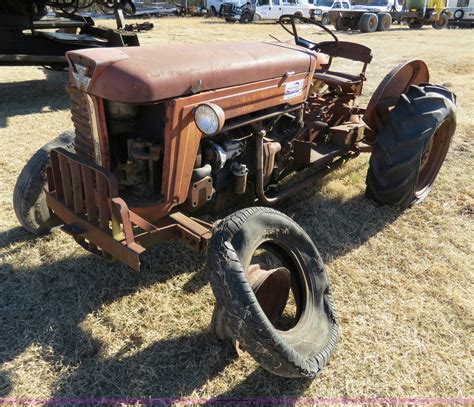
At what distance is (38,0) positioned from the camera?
23.2 ft

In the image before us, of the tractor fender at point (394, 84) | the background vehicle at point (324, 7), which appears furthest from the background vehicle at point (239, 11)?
the tractor fender at point (394, 84)

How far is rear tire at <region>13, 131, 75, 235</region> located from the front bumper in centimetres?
43

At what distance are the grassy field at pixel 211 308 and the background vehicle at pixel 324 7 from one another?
2043 centimetres

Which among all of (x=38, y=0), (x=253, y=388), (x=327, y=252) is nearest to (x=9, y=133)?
(x=38, y=0)

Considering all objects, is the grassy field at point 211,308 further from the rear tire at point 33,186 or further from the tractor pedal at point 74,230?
the tractor pedal at point 74,230

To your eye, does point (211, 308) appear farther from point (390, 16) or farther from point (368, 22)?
point (390, 16)

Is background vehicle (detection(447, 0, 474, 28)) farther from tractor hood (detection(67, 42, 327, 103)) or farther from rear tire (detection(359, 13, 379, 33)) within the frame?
tractor hood (detection(67, 42, 327, 103))

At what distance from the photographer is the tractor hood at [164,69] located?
6.94 ft

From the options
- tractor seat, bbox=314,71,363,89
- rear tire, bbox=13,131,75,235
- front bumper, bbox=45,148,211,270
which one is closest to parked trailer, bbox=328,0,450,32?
tractor seat, bbox=314,71,363,89

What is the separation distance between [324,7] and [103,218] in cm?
2449

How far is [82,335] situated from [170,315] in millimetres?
494

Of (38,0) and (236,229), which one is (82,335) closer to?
(236,229)

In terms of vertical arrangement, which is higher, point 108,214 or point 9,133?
point 108,214

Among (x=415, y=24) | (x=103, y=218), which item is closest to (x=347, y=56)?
(x=103, y=218)
